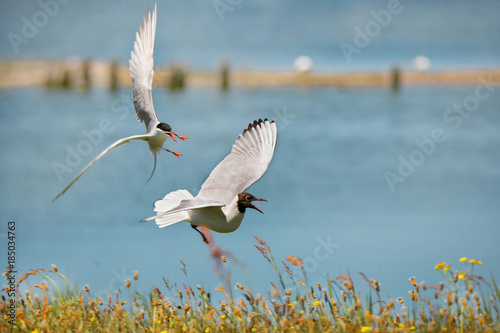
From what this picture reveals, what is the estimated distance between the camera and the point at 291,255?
124 inches

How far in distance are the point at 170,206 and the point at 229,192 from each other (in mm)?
328

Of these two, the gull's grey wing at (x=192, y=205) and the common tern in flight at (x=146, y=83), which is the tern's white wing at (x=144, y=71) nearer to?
the common tern in flight at (x=146, y=83)

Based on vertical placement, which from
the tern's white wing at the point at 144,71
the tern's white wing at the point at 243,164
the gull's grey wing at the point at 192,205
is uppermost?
the tern's white wing at the point at 144,71

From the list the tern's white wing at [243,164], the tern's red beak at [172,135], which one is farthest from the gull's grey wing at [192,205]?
the tern's red beak at [172,135]

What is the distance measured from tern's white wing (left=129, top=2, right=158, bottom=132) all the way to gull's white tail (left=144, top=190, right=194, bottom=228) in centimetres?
39

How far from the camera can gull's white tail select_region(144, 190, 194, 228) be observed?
3.11 meters

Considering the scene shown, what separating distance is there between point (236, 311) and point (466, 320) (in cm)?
117

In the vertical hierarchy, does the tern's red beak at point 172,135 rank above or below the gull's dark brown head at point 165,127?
below

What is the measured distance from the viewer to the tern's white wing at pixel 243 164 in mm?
3391

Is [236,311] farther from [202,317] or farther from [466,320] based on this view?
[466,320]

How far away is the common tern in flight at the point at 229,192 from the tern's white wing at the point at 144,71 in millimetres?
460

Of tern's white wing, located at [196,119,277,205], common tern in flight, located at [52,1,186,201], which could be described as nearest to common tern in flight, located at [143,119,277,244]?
tern's white wing, located at [196,119,277,205]

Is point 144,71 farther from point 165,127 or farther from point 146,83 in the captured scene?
point 165,127

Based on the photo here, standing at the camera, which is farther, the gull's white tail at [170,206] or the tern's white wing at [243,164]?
the tern's white wing at [243,164]
